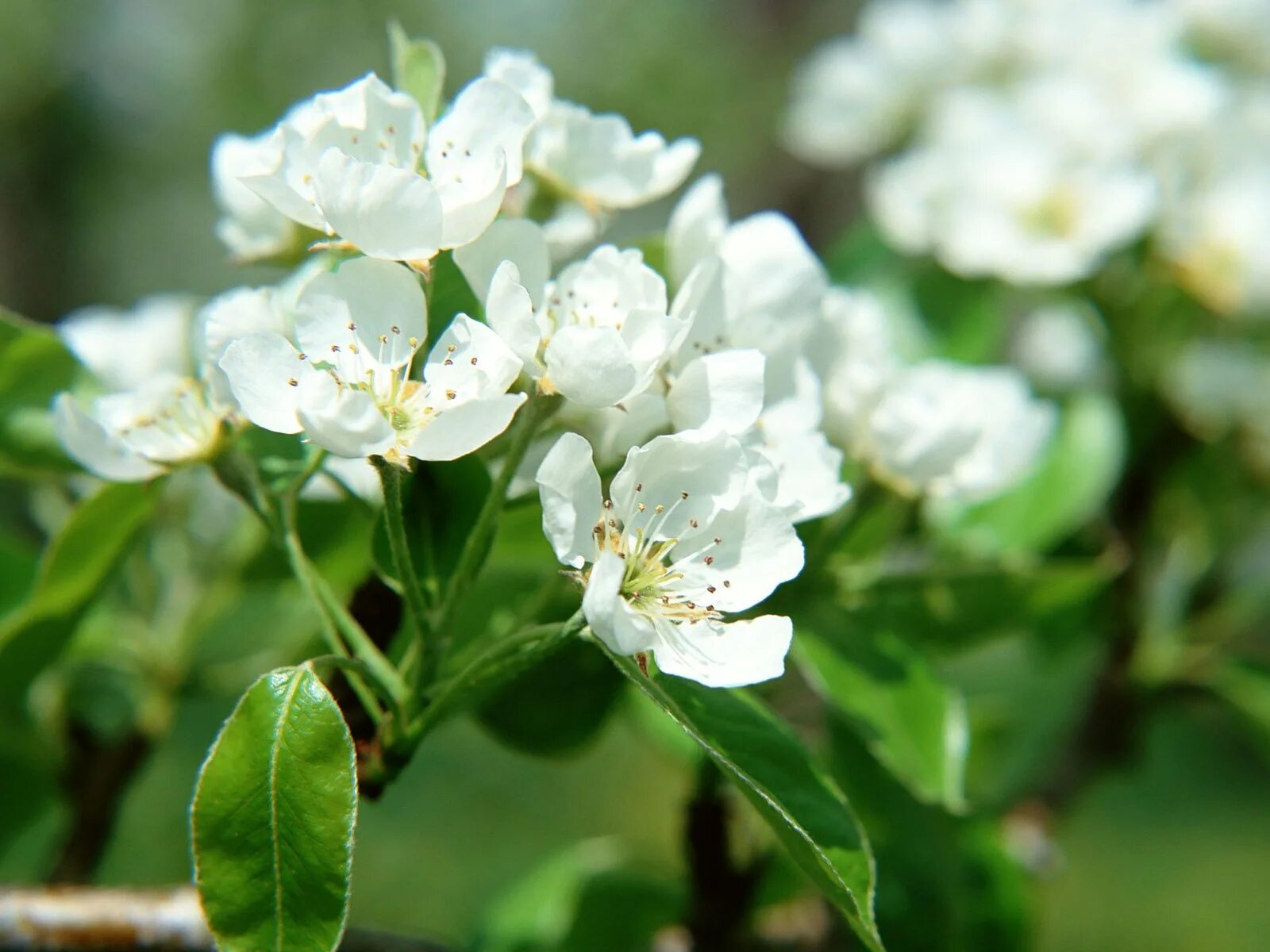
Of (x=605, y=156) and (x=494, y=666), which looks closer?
(x=494, y=666)

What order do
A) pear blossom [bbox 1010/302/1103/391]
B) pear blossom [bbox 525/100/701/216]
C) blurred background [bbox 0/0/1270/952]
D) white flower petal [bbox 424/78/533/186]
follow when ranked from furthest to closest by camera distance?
blurred background [bbox 0/0/1270/952] < pear blossom [bbox 1010/302/1103/391] < pear blossom [bbox 525/100/701/216] < white flower petal [bbox 424/78/533/186]

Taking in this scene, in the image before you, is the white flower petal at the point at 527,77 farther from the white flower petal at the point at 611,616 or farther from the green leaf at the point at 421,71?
the white flower petal at the point at 611,616

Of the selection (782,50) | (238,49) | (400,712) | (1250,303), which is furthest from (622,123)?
(238,49)

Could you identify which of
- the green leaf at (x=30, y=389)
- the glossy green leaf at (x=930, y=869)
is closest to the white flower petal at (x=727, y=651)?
the glossy green leaf at (x=930, y=869)

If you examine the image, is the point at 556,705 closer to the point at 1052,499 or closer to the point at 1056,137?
the point at 1052,499

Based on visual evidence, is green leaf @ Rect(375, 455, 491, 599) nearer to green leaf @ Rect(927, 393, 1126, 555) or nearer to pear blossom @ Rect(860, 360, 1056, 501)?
pear blossom @ Rect(860, 360, 1056, 501)

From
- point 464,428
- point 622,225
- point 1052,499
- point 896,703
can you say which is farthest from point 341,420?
point 622,225

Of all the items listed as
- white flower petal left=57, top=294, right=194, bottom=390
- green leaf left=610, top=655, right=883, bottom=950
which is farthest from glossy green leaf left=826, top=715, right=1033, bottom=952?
white flower petal left=57, top=294, right=194, bottom=390
